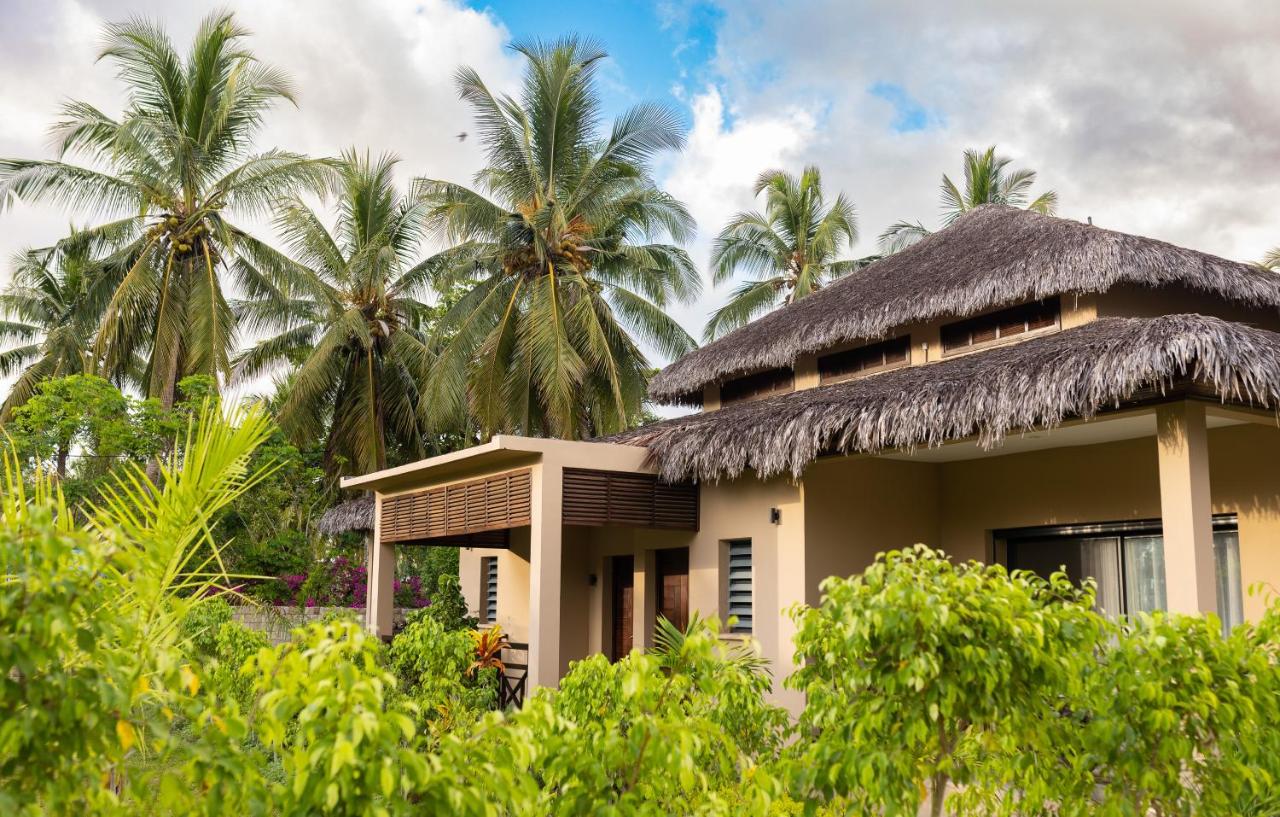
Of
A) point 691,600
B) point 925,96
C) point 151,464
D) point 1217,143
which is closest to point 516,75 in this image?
point 925,96

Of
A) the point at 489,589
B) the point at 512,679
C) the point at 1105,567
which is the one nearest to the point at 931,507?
the point at 1105,567

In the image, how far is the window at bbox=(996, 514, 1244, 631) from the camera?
8.82 m

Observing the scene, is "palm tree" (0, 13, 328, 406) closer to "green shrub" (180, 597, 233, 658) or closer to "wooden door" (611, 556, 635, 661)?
"green shrub" (180, 597, 233, 658)

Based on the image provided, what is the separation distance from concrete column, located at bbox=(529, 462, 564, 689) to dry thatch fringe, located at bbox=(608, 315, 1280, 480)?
1.19m

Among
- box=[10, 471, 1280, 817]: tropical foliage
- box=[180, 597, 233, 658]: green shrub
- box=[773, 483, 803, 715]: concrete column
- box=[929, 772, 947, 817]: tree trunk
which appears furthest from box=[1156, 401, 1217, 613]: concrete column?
box=[180, 597, 233, 658]: green shrub

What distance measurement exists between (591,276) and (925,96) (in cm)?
675

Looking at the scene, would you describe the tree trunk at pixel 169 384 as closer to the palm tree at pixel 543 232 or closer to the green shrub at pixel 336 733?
the palm tree at pixel 543 232

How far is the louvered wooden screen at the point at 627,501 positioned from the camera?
10266mm

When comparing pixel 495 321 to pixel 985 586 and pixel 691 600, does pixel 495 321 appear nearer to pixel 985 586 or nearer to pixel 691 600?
pixel 691 600

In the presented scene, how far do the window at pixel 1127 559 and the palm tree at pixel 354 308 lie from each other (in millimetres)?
13175

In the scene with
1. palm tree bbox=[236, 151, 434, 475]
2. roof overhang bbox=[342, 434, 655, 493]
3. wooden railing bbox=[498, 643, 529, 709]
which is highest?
palm tree bbox=[236, 151, 434, 475]

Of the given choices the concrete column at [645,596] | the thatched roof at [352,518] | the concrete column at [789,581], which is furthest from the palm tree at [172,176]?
the concrete column at [789,581]

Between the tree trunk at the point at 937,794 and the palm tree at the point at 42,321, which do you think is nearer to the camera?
the tree trunk at the point at 937,794

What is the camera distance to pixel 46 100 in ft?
62.4
